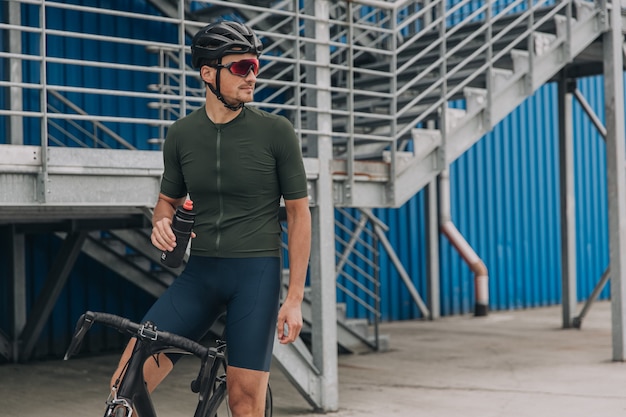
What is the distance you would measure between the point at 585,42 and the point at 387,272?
534cm

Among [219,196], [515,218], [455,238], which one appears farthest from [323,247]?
[515,218]

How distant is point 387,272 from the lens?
14.2 m

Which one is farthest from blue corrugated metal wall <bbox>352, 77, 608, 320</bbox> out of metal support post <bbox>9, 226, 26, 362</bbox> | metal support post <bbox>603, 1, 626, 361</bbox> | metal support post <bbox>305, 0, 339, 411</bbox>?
metal support post <bbox>305, 0, 339, 411</bbox>

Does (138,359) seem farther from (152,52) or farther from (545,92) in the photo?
(545,92)

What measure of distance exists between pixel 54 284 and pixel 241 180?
6.74 metres

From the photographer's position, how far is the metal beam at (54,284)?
9828 millimetres

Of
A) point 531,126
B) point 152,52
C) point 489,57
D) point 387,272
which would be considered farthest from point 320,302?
point 531,126

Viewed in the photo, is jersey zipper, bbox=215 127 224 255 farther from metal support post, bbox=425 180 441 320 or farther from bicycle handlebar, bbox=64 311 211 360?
metal support post, bbox=425 180 441 320

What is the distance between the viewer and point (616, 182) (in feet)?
31.5

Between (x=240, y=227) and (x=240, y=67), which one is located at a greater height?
(x=240, y=67)

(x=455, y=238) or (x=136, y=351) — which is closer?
(x=136, y=351)

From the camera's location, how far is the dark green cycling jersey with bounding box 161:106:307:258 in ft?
11.9

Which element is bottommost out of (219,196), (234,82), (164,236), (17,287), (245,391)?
(17,287)

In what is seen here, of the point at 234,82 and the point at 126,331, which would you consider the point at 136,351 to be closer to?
the point at 126,331
